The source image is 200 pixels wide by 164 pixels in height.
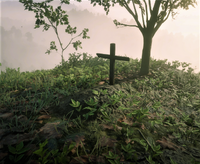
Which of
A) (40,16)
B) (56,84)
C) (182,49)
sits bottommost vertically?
(56,84)

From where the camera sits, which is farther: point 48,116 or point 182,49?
point 182,49

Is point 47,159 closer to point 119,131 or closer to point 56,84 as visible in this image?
point 119,131

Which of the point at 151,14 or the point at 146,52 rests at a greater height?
the point at 151,14

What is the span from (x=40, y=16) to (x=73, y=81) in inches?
143

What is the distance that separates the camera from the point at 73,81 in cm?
382

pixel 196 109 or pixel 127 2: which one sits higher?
pixel 127 2

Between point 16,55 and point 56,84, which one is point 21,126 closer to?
point 56,84

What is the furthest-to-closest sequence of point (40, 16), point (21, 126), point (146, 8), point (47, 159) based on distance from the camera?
point (40, 16) → point (146, 8) → point (21, 126) → point (47, 159)

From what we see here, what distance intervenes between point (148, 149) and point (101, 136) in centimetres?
61

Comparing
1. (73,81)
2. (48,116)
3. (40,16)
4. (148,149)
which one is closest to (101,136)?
(148,149)

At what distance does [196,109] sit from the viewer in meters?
3.14

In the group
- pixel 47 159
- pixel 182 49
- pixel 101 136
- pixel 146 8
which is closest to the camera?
pixel 47 159

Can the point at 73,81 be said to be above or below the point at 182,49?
below

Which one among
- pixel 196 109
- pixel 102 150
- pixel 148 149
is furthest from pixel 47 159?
pixel 196 109
